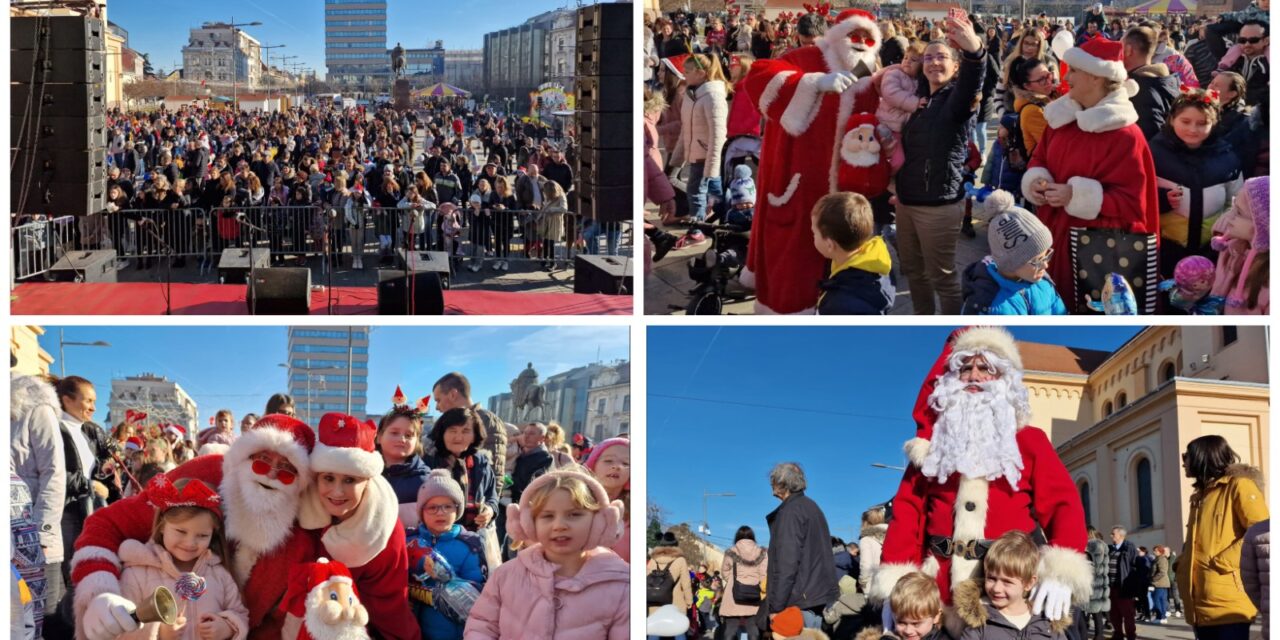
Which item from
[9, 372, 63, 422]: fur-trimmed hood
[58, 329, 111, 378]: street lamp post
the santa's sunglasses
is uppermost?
[58, 329, 111, 378]: street lamp post

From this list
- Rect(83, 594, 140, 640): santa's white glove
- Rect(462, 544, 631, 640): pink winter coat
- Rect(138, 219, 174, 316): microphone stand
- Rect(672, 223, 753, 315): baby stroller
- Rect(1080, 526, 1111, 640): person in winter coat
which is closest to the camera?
Rect(83, 594, 140, 640): santa's white glove

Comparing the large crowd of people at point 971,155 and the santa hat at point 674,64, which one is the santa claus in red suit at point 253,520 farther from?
the santa hat at point 674,64

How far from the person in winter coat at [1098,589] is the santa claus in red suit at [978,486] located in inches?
3.7

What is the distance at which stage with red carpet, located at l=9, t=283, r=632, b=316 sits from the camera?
5.45m

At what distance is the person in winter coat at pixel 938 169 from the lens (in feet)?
14.9

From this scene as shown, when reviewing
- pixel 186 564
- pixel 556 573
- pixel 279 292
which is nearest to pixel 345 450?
pixel 186 564

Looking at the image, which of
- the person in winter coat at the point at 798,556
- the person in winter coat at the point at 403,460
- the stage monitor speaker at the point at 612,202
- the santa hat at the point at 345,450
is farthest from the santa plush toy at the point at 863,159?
the santa hat at the point at 345,450

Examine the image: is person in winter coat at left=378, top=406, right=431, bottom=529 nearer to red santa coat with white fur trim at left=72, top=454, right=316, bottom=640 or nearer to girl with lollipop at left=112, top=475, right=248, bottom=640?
red santa coat with white fur trim at left=72, top=454, right=316, bottom=640

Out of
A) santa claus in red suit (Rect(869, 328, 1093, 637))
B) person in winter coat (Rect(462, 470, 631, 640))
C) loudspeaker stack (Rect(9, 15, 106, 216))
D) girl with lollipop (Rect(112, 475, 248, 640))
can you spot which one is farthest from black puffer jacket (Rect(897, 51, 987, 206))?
loudspeaker stack (Rect(9, 15, 106, 216))

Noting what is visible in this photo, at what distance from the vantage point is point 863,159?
4.61 m

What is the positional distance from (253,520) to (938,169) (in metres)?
2.38

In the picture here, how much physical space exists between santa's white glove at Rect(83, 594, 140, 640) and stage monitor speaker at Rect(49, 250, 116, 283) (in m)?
2.24

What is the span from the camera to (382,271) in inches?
229

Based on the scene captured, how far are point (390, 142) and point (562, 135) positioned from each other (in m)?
1.21
